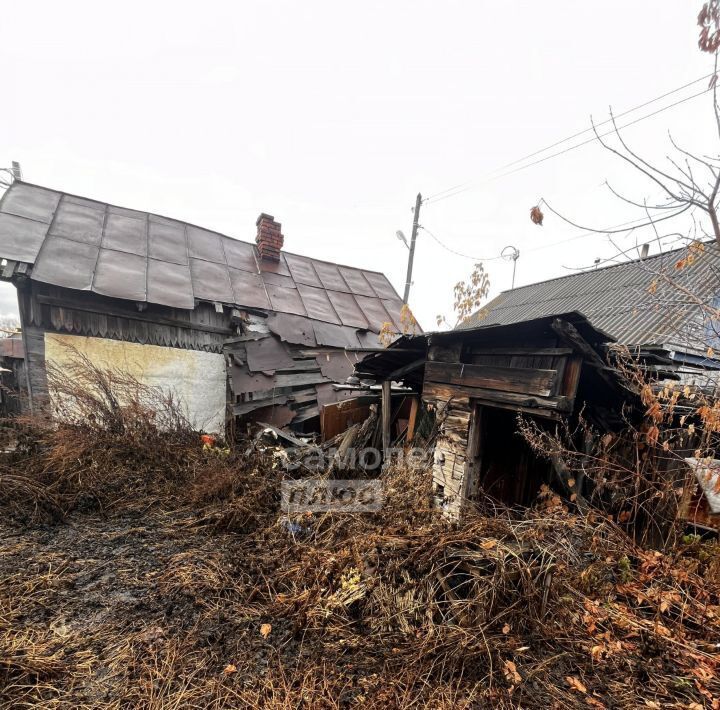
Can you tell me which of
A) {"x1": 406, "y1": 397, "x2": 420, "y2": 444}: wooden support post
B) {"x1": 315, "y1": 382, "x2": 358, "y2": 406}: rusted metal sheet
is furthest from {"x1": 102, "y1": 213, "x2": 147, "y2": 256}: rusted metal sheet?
{"x1": 406, "y1": 397, "x2": 420, "y2": 444}: wooden support post

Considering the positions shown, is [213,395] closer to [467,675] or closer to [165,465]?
[165,465]

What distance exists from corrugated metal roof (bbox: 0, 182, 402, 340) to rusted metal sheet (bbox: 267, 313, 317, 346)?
0.27m

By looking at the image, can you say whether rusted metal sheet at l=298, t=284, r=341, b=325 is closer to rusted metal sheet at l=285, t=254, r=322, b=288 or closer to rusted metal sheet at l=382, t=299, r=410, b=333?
rusted metal sheet at l=285, t=254, r=322, b=288

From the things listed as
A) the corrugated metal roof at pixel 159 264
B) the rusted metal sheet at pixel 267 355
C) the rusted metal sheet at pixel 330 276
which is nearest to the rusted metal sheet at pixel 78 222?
the corrugated metal roof at pixel 159 264

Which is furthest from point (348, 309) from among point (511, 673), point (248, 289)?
point (511, 673)

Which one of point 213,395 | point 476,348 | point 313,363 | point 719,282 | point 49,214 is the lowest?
point 213,395

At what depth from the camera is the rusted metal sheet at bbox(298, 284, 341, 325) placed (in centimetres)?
1042

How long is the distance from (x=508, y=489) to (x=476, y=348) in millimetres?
2663

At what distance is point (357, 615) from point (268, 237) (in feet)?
34.8

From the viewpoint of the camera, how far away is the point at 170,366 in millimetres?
8312

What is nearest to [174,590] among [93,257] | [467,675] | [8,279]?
[467,675]

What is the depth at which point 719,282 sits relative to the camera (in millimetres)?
3939

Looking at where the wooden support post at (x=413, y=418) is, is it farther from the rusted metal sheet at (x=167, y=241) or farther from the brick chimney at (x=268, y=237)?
the brick chimney at (x=268, y=237)

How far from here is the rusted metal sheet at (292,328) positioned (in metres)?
9.27
